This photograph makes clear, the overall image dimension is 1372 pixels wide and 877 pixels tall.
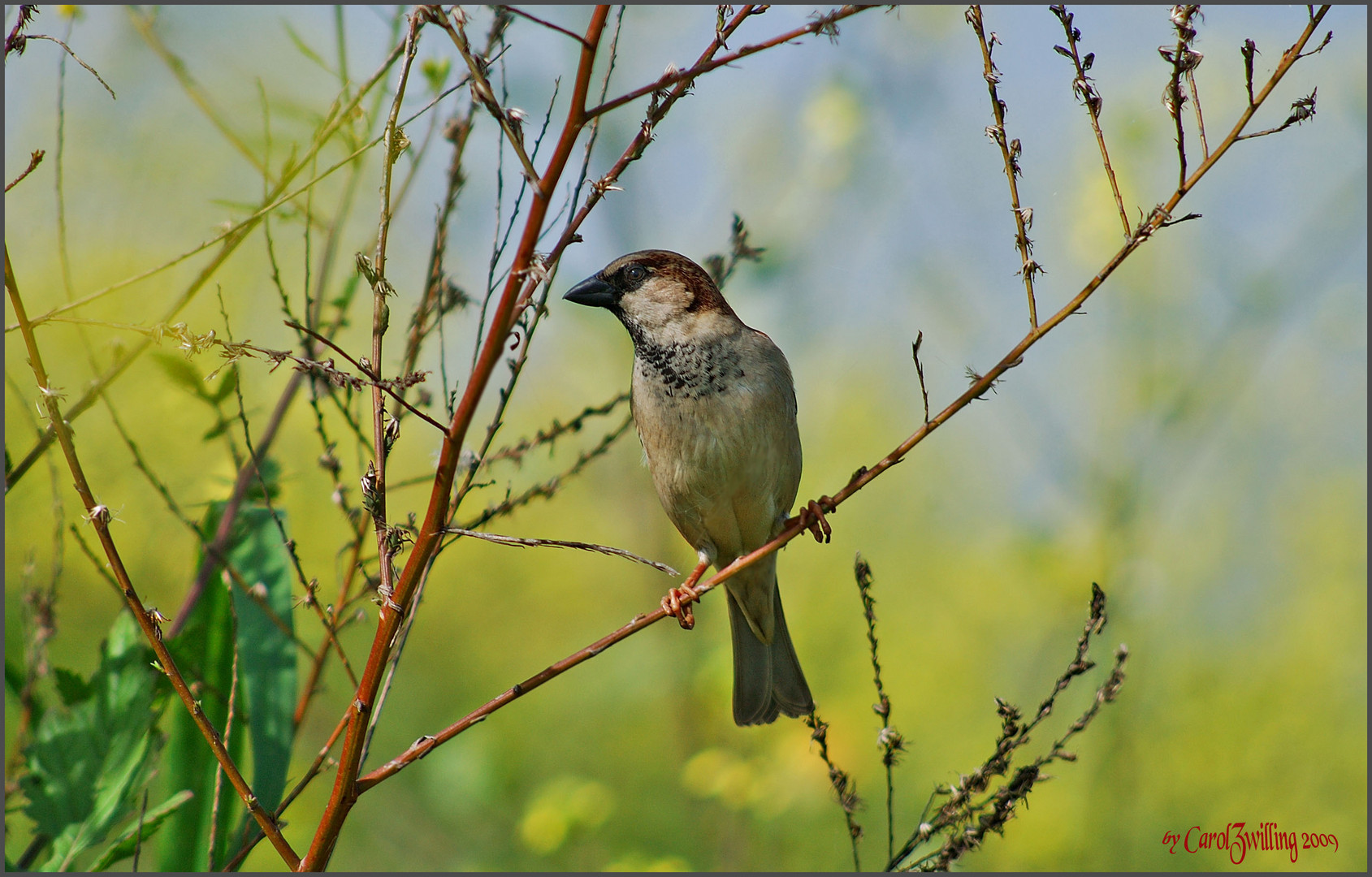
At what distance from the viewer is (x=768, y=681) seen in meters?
2.70

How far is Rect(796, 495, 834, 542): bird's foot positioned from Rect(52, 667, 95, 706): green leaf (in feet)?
4.12

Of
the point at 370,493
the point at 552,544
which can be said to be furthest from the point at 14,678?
the point at 552,544

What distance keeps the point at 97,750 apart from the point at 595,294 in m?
1.57

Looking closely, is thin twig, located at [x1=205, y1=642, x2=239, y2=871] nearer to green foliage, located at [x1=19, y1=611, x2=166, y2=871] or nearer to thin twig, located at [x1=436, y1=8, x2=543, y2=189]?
green foliage, located at [x1=19, y1=611, x2=166, y2=871]

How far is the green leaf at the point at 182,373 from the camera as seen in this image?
170 centimetres

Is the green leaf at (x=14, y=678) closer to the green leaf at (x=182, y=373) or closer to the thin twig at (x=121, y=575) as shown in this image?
the green leaf at (x=182, y=373)

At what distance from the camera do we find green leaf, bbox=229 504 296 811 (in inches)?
64.5

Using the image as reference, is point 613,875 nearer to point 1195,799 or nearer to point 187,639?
point 187,639

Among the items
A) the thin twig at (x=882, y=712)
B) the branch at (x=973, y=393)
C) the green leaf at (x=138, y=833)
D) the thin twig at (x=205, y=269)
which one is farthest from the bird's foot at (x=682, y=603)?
the thin twig at (x=205, y=269)

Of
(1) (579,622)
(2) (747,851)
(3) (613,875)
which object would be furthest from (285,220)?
(1) (579,622)

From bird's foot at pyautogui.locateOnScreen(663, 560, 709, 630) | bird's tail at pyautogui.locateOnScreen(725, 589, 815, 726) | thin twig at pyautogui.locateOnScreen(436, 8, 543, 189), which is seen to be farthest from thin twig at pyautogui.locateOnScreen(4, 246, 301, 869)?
bird's tail at pyautogui.locateOnScreen(725, 589, 815, 726)

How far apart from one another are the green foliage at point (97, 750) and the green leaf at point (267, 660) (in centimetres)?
16

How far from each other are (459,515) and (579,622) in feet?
8.38

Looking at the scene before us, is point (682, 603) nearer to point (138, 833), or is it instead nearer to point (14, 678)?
point (138, 833)
